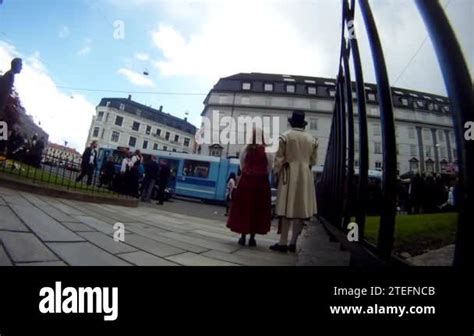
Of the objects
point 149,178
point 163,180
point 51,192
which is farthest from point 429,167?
point 51,192

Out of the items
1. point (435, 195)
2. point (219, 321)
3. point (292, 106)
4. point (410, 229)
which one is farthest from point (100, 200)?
point (292, 106)

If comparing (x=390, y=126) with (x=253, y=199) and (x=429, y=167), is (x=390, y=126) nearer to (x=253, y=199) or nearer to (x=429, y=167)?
(x=253, y=199)

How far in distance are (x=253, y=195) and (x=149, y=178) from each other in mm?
4190

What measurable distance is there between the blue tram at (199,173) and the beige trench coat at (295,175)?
31.0ft

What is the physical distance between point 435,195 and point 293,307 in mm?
7252

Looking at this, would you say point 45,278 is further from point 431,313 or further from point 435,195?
point 435,195

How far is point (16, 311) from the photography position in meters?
0.63

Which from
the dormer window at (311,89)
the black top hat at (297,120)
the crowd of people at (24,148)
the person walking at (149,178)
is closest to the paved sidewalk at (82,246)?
the black top hat at (297,120)

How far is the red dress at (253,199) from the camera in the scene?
231 cm

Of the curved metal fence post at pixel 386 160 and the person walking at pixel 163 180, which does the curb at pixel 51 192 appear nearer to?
the person walking at pixel 163 180

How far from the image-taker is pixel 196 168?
12180mm

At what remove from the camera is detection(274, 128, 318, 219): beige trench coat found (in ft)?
7.14

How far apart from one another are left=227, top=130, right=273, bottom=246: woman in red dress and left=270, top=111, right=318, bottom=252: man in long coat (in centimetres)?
20

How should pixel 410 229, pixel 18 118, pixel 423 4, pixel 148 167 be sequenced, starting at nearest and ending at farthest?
pixel 423 4 → pixel 410 229 → pixel 18 118 → pixel 148 167
